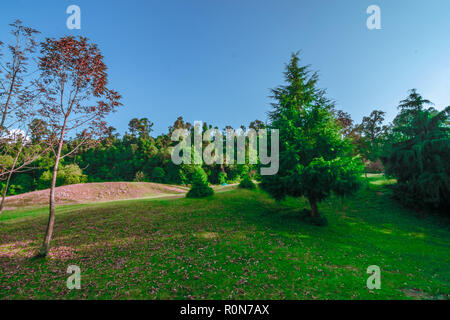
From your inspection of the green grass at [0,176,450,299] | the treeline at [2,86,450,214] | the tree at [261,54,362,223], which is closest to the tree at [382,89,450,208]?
the treeline at [2,86,450,214]

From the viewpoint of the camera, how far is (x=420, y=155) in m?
17.1

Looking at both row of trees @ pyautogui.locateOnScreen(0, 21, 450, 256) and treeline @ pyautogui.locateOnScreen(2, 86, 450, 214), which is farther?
treeline @ pyautogui.locateOnScreen(2, 86, 450, 214)

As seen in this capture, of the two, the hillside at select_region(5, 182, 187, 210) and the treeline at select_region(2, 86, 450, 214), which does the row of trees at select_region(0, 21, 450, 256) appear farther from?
the hillside at select_region(5, 182, 187, 210)

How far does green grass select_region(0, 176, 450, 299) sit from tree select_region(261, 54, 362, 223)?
3016mm

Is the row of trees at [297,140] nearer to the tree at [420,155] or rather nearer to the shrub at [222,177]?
the tree at [420,155]

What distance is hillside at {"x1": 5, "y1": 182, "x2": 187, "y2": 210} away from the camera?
24294mm

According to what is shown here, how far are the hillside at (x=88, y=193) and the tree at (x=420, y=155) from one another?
1256 inches

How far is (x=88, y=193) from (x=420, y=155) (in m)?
41.2

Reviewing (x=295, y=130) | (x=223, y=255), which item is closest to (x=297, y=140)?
(x=295, y=130)

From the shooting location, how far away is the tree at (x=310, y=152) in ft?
41.2

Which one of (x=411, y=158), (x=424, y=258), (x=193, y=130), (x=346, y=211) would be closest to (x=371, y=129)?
(x=411, y=158)
